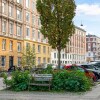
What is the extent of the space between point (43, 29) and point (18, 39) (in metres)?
25.5

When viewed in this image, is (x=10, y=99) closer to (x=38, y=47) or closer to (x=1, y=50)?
(x=1, y=50)

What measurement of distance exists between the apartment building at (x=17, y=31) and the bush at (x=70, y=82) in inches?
1368

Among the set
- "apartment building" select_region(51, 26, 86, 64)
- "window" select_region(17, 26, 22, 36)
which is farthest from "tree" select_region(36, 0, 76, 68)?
"apartment building" select_region(51, 26, 86, 64)

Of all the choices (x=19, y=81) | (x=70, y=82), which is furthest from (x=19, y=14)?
(x=70, y=82)

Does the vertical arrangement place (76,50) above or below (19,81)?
above

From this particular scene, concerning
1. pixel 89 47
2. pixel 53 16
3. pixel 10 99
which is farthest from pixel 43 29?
pixel 89 47

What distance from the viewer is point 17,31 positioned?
6850 cm

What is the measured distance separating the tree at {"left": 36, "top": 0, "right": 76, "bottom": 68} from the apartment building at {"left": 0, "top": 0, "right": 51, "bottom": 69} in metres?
13.4

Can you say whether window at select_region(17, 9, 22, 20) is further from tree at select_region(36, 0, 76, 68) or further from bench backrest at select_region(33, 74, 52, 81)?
bench backrest at select_region(33, 74, 52, 81)

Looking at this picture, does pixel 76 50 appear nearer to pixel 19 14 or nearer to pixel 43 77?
pixel 19 14

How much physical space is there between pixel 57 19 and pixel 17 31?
26.7m

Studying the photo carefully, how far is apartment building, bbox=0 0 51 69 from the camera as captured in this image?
6197cm

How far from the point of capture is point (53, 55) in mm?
95500

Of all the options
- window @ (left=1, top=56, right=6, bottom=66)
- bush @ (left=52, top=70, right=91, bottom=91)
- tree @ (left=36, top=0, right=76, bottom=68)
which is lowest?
bush @ (left=52, top=70, right=91, bottom=91)
